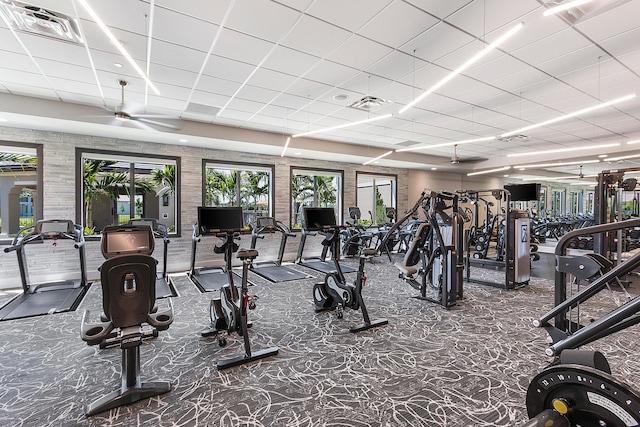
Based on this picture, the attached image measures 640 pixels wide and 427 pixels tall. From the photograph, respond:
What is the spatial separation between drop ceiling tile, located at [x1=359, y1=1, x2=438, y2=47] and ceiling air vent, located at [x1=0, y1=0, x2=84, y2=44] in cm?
305

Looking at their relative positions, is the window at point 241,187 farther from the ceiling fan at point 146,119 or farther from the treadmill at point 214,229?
the treadmill at point 214,229

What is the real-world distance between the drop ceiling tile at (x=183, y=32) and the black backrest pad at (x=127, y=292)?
7.75 ft

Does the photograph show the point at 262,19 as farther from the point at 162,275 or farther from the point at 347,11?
the point at 162,275

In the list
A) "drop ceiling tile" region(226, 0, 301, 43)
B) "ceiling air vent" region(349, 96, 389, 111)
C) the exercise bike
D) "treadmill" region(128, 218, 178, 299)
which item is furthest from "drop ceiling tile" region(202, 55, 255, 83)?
"treadmill" region(128, 218, 178, 299)

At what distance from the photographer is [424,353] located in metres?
3.21

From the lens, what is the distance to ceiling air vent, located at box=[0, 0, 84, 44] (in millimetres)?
2871

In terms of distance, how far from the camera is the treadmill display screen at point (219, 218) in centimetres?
426

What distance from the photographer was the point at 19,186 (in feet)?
20.1

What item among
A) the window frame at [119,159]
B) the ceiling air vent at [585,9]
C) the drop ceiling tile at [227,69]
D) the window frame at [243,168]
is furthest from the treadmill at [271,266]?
the ceiling air vent at [585,9]

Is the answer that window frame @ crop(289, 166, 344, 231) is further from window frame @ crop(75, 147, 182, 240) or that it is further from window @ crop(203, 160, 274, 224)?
window frame @ crop(75, 147, 182, 240)

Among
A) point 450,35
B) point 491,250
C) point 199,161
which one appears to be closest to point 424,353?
point 450,35

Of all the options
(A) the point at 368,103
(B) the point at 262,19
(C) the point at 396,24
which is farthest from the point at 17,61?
(A) the point at 368,103

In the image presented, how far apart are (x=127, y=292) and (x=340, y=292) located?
2.56 metres

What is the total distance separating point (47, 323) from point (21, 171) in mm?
3912
